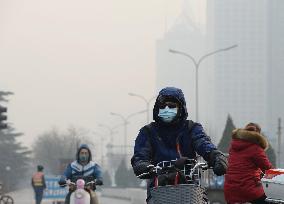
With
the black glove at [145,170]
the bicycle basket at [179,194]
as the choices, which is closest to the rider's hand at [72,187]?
the black glove at [145,170]

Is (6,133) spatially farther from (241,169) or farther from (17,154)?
(241,169)

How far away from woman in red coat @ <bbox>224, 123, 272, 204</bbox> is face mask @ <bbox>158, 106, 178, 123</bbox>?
99.0 inches

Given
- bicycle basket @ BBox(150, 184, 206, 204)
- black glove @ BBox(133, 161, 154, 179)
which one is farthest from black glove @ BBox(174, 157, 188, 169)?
bicycle basket @ BBox(150, 184, 206, 204)

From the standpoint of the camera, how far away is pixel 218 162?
5.93 m

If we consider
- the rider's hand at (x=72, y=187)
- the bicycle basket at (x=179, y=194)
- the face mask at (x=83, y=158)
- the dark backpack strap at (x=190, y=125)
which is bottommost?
the bicycle basket at (x=179, y=194)

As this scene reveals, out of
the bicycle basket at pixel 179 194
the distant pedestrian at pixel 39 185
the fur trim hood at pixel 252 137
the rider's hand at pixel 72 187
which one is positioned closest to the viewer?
the bicycle basket at pixel 179 194

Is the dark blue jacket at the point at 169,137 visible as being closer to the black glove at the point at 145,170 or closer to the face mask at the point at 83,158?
the black glove at the point at 145,170

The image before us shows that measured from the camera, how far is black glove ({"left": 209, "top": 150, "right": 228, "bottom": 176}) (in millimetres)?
5883

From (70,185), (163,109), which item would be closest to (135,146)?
(163,109)

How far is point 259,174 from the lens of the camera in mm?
8789

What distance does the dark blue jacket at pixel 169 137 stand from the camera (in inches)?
246

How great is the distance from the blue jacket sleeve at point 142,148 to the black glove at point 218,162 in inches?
18.6

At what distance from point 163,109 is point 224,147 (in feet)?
189

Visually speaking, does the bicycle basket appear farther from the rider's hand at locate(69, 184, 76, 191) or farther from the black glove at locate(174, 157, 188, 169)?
the rider's hand at locate(69, 184, 76, 191)
